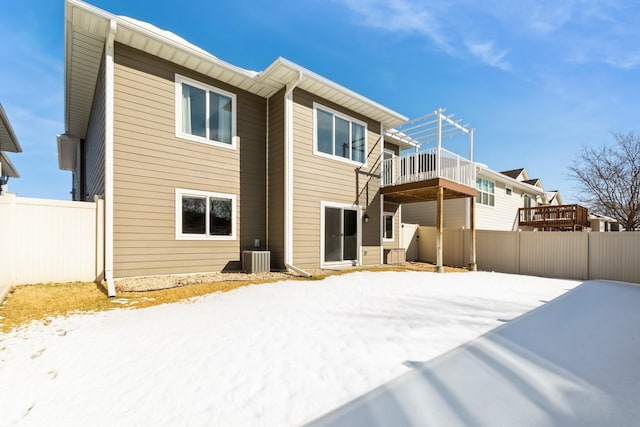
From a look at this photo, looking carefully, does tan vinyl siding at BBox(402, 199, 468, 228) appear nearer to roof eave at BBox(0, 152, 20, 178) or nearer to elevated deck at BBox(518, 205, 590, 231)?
elevated deck at BBox(518, 205, 590, 231)

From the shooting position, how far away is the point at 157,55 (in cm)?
689

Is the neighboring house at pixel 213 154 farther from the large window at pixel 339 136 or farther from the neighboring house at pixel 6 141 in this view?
the neighboring house at pixel 6 141

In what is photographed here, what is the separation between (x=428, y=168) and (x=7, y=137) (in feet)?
46.8

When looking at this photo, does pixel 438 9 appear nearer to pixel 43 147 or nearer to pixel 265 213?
pixel 265 213

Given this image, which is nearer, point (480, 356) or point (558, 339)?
point (480, 356)

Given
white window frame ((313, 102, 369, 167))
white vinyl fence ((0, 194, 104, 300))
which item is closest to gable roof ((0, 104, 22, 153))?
white vinyl fence ((0, 194, 104, 300))

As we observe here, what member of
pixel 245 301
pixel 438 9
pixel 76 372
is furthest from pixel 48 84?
pixel 438 9

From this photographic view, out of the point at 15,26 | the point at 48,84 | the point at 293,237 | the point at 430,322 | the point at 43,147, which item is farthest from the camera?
the point at 43,147

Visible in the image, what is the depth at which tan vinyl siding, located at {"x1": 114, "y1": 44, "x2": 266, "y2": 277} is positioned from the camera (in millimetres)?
6395

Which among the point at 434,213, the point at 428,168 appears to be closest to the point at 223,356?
the point at 428,168

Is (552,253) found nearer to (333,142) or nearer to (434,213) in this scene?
(434,213)

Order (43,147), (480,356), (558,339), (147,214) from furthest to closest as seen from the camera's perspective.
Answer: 1. (43,147)
2. (147,214)
3. (558,339)
4. (480,356)

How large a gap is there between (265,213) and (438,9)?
7133mm

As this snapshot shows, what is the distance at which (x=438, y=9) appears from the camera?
7207 millimetres
